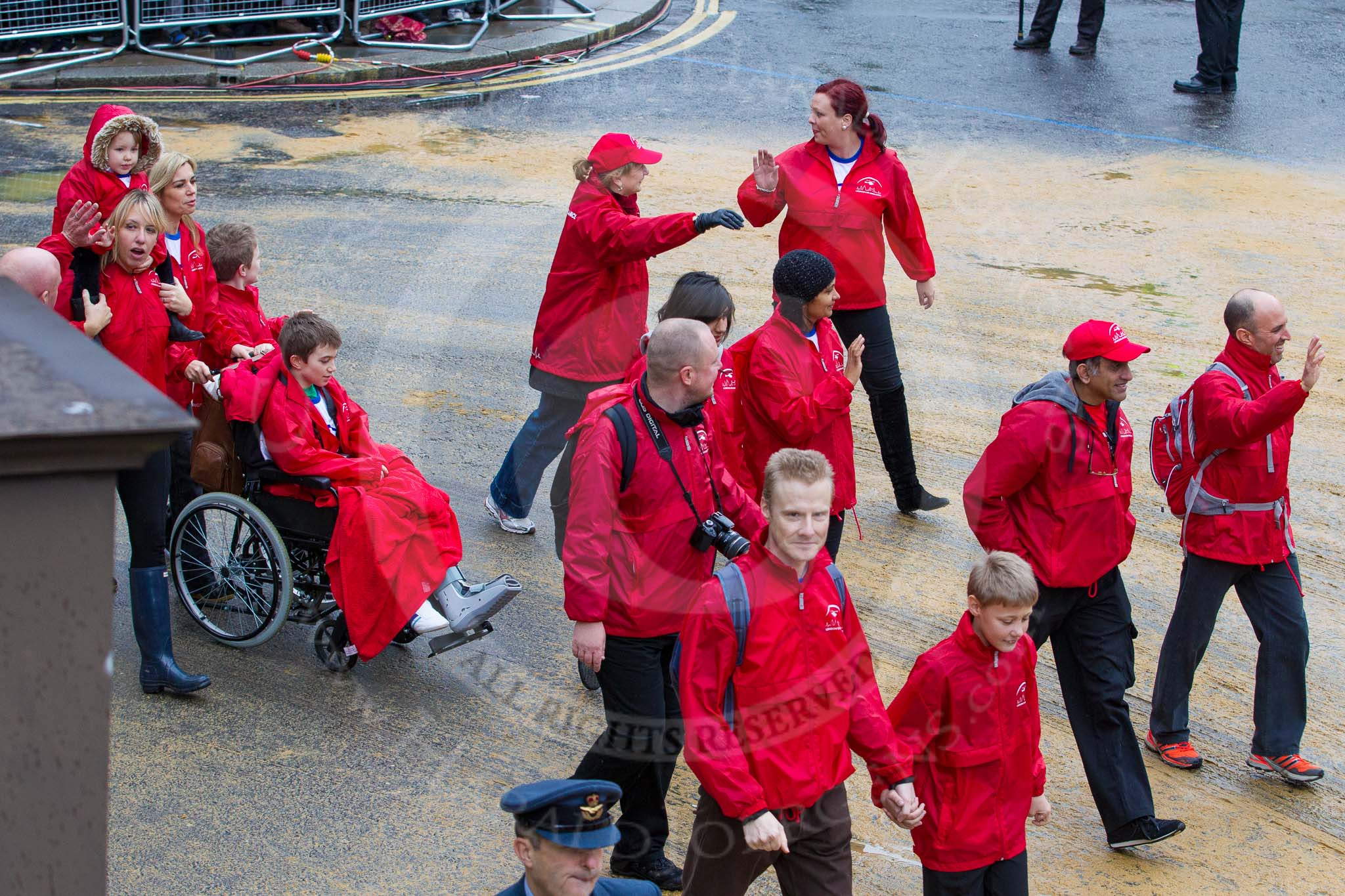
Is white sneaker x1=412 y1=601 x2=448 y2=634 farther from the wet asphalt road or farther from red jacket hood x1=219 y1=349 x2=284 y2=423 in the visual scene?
red jacket hood x1=219 y1=349 x2=284 y2=423

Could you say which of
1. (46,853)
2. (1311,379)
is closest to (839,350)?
(1311,379)

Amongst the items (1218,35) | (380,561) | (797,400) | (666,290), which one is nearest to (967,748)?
(797,400)

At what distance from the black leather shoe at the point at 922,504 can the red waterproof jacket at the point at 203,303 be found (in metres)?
3.40

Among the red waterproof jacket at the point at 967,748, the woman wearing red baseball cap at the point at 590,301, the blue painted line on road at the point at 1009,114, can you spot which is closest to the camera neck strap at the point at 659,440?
the red waterproof jacket at the point at 967,748

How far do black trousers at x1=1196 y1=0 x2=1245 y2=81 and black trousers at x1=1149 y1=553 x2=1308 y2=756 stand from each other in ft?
38.0

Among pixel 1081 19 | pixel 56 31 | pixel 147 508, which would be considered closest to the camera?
pixel 147 508

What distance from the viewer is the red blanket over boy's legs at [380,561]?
5320mm

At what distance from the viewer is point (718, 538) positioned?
4492mm

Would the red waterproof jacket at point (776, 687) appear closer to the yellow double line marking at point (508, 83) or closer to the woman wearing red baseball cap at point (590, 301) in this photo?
the woman wearing red baseball cap at point (590, 301)

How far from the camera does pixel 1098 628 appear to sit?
16.4 ft

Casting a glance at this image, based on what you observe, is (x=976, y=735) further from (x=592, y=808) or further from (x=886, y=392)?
(x=886, y=392)

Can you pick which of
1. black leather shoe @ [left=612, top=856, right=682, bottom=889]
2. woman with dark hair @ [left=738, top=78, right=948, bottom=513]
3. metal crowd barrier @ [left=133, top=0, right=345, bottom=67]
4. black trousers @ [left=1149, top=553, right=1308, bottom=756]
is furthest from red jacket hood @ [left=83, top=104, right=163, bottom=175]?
metal crowd barrier @ [left=133, top=0, right=345, bottom=67]

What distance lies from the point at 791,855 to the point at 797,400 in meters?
1.91

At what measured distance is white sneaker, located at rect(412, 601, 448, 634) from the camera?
17.8 feet
